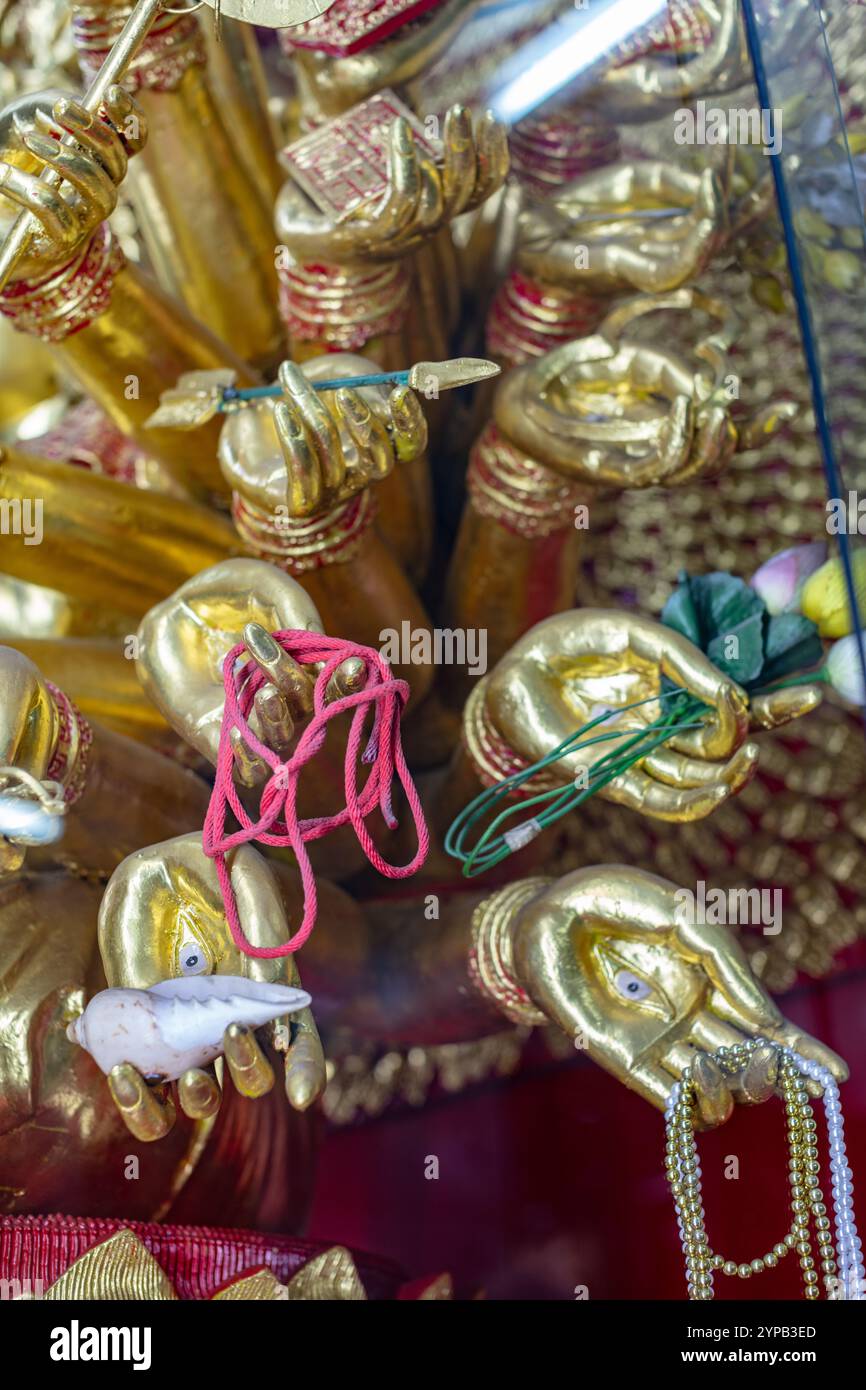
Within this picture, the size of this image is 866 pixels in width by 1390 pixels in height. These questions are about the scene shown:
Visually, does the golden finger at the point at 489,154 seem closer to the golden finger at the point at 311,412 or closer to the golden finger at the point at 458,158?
the golden finger at the point at 458,158

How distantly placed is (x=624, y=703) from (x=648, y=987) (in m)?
0.16

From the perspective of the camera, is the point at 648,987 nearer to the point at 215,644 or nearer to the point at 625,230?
the point at 215,644

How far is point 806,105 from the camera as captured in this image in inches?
31.5

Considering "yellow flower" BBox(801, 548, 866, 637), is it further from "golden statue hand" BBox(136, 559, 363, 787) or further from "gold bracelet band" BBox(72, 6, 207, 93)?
"gold bracelet band" BBox(72, 6, 207, 93)

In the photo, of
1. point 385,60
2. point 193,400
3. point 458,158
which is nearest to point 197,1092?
Result: point 193,400

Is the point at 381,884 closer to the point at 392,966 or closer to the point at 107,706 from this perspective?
the point at 392,966

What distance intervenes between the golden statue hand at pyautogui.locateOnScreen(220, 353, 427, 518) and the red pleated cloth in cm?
40

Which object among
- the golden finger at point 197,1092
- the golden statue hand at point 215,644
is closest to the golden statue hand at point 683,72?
the golden statue hand at point 215,644

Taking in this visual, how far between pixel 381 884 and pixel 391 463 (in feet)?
1.15

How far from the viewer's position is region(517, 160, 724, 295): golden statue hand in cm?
87

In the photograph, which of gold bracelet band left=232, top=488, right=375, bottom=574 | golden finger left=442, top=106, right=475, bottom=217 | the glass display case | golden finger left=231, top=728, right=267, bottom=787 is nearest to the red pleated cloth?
the glass display case

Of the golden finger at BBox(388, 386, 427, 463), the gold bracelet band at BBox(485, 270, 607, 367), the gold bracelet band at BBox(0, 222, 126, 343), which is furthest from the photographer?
the gold bracelet band at BBox(485, 270, 607, 367)

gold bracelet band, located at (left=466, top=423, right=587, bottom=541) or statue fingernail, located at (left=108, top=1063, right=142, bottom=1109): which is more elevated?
gold bracelet band, located at (left=466, top=423, right=587, bottom=541)

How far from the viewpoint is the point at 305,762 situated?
2.14 feet
